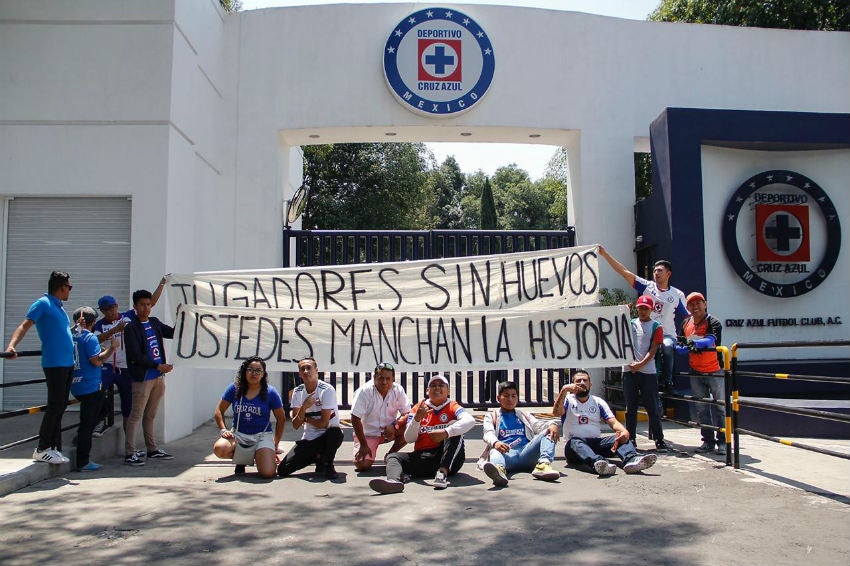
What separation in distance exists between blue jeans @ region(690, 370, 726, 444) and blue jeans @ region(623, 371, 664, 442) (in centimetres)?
45

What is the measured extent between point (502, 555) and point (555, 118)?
26.3ft

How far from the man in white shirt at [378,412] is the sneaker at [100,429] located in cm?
276

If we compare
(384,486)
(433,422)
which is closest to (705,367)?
(433,422)

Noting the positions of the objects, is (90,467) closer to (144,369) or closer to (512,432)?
(144,369)

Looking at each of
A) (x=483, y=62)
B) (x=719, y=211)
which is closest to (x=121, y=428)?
(x=483, y=62)

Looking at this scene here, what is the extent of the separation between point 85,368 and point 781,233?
9.47 metres

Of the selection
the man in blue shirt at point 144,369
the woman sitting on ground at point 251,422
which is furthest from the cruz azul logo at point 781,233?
the man in blue shirt at point 144,369

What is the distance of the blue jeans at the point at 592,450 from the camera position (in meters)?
7.09

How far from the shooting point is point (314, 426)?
286 inches

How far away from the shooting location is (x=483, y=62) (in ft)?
36.1

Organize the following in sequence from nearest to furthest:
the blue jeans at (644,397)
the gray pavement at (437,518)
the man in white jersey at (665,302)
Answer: the gray pavement at (437,518), the blue jeans at (644,397), the man in white jersey at (665,302)

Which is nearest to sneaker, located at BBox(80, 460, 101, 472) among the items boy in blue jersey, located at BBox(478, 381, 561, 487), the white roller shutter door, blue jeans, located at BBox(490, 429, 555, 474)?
the white roller shutter door

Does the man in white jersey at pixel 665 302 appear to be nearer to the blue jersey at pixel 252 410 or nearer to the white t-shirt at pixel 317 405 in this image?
the white t-shirt at pixel 317 405

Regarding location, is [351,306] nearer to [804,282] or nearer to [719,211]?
[719,211]
